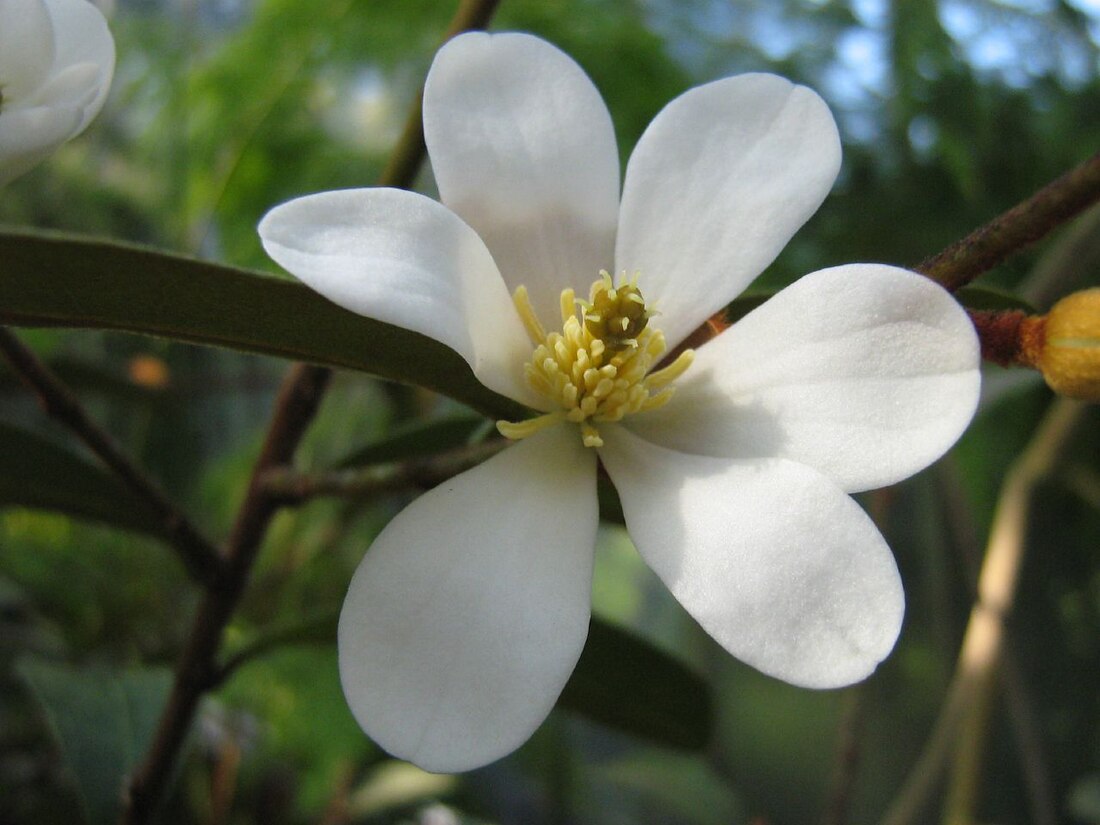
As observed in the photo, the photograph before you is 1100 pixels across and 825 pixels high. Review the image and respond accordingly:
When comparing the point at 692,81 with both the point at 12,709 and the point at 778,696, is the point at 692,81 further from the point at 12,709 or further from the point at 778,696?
the point at 12,709

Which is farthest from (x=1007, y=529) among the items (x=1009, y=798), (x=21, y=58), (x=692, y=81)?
(x=21, y=58)

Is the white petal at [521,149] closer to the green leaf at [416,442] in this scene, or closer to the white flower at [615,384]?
the white flower at [615,384]

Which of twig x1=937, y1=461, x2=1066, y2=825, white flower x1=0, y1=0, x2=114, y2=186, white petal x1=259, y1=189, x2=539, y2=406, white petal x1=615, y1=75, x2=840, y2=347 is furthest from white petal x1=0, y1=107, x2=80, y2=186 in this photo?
twig x1=937, y1=461, x2=1066, y2=825

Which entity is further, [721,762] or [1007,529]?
[721,762]

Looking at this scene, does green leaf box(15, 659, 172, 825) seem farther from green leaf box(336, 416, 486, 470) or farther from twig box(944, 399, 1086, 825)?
twig box(944, 399, 1086, 825)

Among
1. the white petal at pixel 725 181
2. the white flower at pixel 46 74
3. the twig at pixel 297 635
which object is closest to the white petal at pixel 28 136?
the white flower at pixel 46 74

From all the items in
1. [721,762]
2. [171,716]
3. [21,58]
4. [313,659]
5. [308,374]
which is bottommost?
[721,762]

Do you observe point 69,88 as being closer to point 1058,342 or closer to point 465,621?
point 465,621
